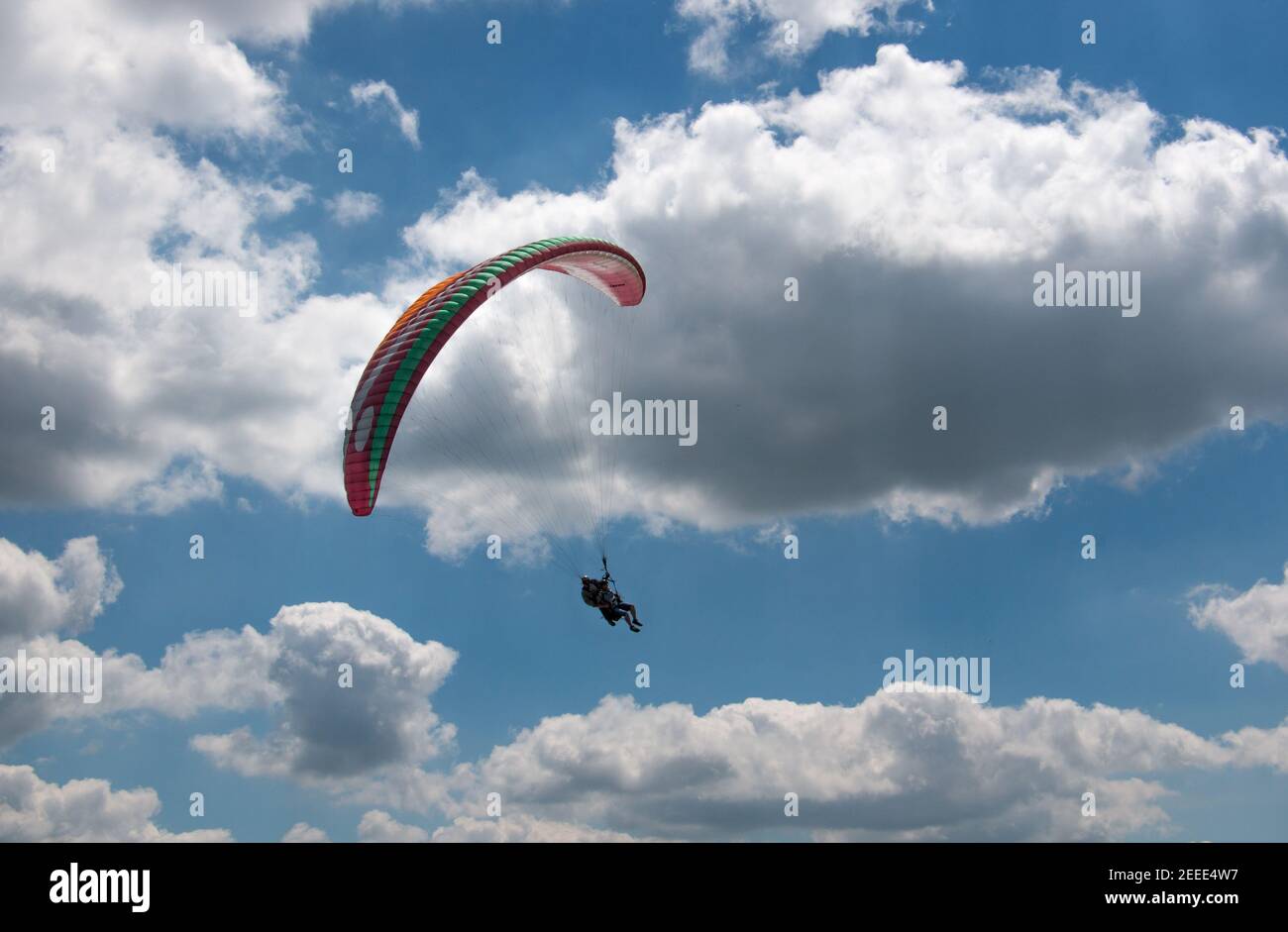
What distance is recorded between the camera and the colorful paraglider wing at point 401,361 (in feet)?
130

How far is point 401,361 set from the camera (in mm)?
39781

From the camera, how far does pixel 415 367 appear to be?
1561 inches

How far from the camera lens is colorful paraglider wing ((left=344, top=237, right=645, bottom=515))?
3959 centimetres
